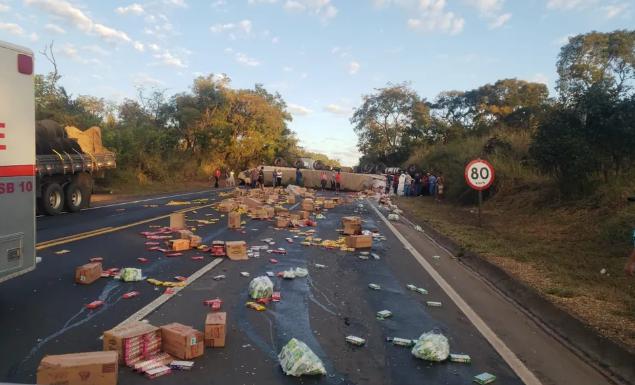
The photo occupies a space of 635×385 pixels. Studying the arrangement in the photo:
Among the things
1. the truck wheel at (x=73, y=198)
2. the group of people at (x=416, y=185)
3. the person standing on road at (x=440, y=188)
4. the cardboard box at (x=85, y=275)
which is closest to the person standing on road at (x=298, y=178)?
the group of people at (x=416, y=185)

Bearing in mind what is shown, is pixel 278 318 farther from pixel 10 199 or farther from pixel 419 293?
pixel 10 199

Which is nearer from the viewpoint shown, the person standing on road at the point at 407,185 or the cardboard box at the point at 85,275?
the cardboard box at the point at 85,275

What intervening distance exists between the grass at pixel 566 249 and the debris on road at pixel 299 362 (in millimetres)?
3321

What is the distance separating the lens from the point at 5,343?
16.0ft

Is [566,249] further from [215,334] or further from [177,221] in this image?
[177,221]

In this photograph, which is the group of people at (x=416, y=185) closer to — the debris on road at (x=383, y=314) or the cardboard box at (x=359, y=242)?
the cardboard box at (x=359, y=242)

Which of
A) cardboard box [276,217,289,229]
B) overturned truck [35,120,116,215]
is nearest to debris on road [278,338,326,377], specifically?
Answer: cardboard box [276,217,289,229]

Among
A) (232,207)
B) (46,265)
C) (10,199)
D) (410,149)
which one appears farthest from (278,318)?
(410,149)

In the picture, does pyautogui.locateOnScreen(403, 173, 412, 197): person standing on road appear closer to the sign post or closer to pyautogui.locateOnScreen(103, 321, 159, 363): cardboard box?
the sign post

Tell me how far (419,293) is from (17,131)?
225 inches

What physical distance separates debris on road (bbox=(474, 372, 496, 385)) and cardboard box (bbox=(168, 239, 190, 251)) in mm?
7016

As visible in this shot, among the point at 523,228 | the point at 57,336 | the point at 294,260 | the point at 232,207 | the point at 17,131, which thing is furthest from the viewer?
the point at 232,207

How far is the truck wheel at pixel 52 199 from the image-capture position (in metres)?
15.7

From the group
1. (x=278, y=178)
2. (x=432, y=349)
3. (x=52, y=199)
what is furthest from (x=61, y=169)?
(x=278, y=178)
